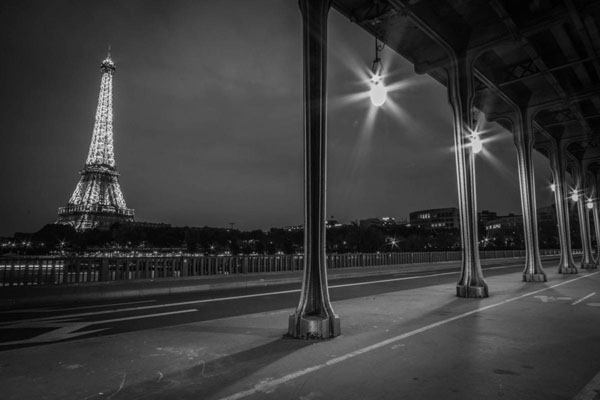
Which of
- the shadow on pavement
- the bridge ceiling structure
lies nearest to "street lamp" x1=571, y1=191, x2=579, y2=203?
the bridge ceiling structure

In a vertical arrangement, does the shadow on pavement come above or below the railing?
below

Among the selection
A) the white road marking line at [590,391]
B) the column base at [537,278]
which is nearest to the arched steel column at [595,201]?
the column base at [537,278]

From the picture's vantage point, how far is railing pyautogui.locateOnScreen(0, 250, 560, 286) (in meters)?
14.0

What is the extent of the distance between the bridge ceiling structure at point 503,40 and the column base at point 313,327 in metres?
7.91

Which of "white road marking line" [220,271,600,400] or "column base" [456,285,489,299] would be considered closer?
"white road marking line" [220,271,600,400]

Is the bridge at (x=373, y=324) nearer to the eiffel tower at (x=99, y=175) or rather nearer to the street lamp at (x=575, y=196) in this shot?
the street lamp at (x=575, y=196)

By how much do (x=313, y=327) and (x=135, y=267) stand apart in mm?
14795

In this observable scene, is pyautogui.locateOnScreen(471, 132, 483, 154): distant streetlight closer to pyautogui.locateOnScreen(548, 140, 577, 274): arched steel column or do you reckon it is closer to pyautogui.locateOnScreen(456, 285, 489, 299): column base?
pyautogui.locateOnScreen(456, 285, 489, 299): column base

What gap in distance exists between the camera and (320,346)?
573 centimetres

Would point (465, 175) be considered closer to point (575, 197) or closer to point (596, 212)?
point (575, 197)

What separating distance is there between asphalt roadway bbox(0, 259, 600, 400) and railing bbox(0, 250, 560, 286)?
520 cm

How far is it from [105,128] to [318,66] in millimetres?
123724

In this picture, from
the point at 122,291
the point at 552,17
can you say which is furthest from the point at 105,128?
the point at 552,17

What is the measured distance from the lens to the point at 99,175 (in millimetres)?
111938
